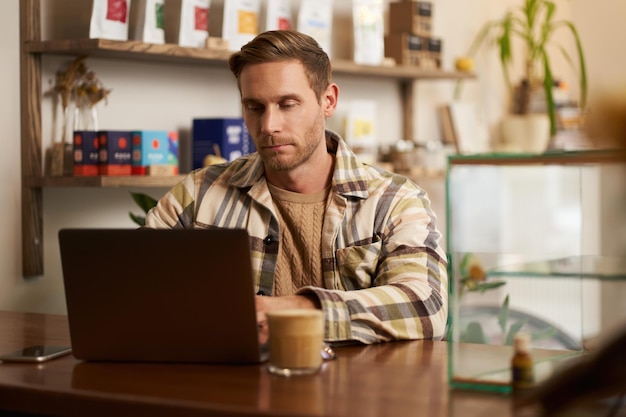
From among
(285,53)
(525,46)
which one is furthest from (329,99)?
(525,46)

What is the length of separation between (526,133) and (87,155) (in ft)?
8.47

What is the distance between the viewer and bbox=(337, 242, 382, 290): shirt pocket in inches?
88.7

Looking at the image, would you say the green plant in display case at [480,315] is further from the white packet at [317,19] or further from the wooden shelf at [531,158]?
the white packet at [317,19]

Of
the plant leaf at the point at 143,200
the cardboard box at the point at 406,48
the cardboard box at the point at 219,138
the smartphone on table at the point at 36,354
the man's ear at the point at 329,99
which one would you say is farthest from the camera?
the cardboard box at the point at 406,48

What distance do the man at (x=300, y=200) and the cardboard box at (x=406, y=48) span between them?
178 centimetres

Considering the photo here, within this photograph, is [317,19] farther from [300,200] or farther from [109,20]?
[300,200]

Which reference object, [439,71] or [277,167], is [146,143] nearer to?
[277,167]

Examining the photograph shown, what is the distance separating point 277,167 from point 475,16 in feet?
9.59

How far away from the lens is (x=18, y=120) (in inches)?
119

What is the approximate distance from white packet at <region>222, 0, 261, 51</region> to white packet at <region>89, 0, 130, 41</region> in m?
0.39

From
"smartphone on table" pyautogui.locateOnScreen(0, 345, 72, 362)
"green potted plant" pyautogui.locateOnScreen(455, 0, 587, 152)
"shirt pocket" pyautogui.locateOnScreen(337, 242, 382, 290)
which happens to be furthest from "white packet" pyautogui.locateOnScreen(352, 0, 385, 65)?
"smartphone on table" pyautogui.locateOnScreen(0, 345, 72, 362)

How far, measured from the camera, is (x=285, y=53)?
235 centimetres

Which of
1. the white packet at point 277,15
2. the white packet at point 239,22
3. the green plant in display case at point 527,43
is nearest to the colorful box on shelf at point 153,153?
the white packet at point 239,22

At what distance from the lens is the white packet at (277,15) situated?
11.6ft
